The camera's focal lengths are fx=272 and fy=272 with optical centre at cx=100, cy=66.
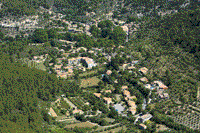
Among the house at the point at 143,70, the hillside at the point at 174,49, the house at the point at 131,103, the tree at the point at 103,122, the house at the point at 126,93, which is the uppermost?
the hillside at the point at 174,49

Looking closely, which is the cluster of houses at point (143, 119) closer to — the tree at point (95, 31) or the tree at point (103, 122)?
the tree at point (103, 122)

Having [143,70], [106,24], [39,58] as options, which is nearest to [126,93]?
[143,70]

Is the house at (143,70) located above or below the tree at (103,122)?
above

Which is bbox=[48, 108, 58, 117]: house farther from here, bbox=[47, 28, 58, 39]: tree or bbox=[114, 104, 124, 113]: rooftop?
bbox=[47, 28, 58, 39]: tree

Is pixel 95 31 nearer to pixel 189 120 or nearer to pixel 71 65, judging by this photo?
pixel 71 65

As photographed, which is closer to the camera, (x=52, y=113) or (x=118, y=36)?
(x=52, y=113)

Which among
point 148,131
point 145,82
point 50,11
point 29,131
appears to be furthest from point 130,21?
point 29,131

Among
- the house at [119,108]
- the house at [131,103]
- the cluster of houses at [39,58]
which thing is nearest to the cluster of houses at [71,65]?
the cluster of houses at [39,58]

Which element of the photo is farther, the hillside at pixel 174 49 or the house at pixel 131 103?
the hillside at pixel 174 49
